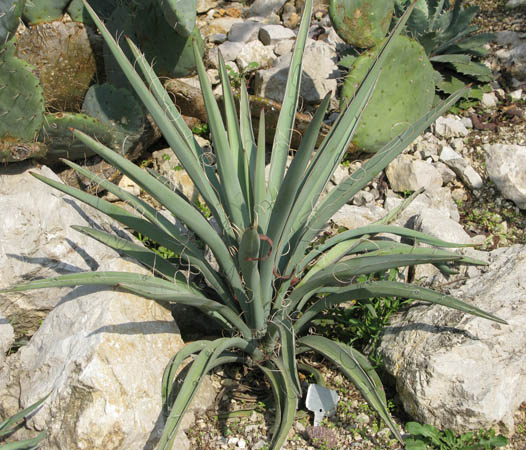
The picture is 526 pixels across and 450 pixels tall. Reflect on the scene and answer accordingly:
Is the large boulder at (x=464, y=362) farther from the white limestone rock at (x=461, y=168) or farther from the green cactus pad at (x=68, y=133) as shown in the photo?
the green cactus pad at (x=68, y=133)

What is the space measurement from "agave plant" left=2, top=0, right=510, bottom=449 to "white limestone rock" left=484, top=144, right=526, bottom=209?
1.17 meters

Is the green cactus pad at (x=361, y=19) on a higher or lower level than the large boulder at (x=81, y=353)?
higher

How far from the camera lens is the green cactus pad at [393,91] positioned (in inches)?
130

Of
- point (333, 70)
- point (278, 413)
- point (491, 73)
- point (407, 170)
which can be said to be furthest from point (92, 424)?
point (491, 73)

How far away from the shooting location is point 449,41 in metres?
4.00

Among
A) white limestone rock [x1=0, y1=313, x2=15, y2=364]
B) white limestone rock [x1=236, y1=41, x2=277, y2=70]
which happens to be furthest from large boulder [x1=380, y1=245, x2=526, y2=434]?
white limestone rock [x1=236, y1=41, x2=277, y2=70]

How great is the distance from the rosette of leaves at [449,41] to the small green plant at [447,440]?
246cm

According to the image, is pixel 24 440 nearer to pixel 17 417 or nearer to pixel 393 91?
pixel 17 417

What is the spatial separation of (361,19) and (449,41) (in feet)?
2.55

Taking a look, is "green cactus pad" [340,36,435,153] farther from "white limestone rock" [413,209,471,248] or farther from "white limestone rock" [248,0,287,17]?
"white limestone rock" [248,0,287,17]

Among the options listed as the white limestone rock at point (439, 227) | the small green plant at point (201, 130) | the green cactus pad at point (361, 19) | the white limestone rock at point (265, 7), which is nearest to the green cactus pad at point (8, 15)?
the small green plant at point (201, 130)

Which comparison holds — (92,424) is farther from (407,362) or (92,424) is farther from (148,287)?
(407,362)

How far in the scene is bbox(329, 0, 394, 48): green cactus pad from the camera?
11.6ft

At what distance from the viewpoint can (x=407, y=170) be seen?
347cm
